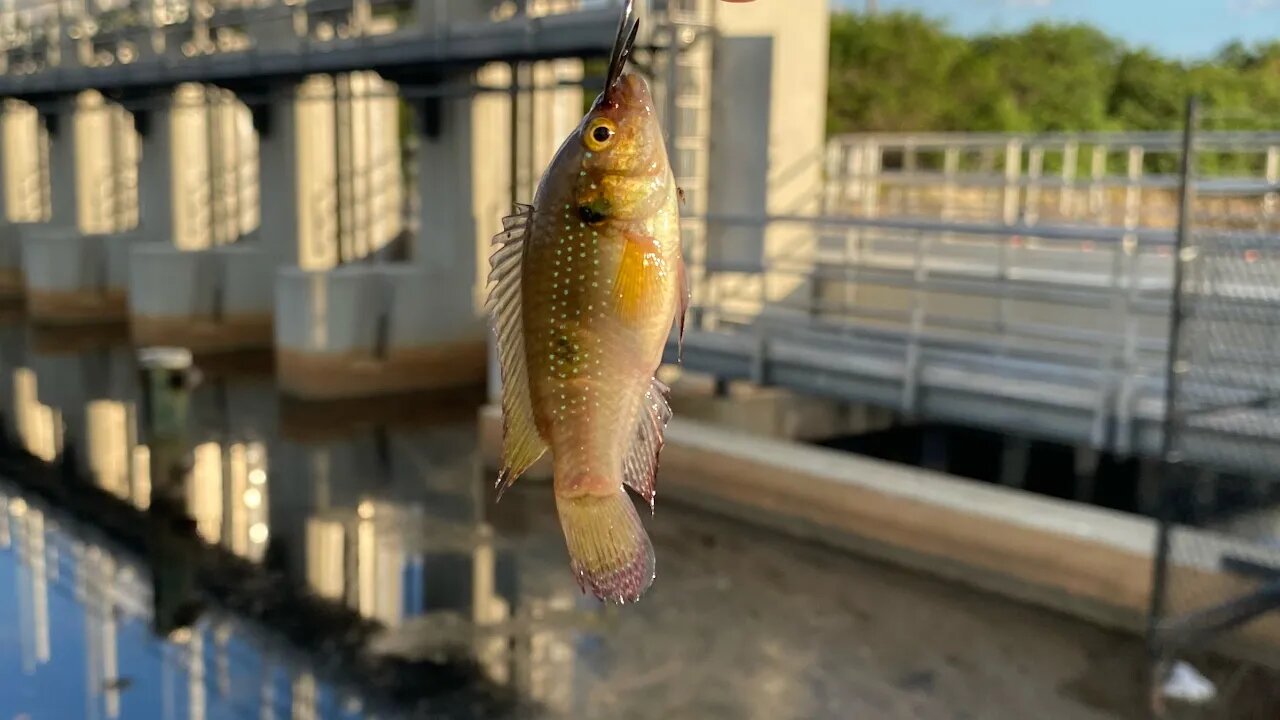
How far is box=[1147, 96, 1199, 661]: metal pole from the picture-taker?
5871 millimetres

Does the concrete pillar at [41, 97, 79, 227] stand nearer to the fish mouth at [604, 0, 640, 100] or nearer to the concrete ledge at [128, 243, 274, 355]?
the concrete ledge at [128, 243, 274, 355]

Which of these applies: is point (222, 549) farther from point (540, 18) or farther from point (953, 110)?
point (953, 110)

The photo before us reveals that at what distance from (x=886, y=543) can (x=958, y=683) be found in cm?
202

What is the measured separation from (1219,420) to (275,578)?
6.16m

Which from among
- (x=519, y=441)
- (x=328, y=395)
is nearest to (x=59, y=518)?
(x=328, y=395)

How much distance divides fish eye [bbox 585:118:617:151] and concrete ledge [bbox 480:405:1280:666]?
19.8 ft

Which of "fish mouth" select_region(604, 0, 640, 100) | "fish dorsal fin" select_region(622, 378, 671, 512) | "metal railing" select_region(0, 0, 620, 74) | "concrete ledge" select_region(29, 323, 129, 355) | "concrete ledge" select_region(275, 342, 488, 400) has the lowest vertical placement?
"concrete ledge" select_region(29, 323, 129, 355)

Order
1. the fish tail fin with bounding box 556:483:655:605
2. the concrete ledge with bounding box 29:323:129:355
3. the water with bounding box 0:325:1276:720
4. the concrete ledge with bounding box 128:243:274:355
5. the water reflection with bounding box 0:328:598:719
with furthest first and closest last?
the concrete ledge with bounding box 29:323:129:355, the concrete ledge with bounding box 128:243:274:355, the water reflection with bounding box 0:328:598:719, the water with bounding box 0:325:1276:720, the fish tail fin with bounding box 556:483:655:605

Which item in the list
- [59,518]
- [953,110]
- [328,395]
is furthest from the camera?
[953,110]

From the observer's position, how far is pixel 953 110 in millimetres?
38000

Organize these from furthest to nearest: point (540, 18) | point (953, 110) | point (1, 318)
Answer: point (953, 110) < point (1, 318) < point (540, 18)

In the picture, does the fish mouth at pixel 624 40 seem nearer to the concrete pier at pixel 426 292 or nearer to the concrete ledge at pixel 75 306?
the concrete pier at pixel 426 292

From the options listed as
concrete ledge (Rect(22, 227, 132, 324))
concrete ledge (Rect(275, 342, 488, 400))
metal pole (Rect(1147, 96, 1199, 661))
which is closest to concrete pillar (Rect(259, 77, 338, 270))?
concrete ledge (Rect(275, 342, 488, 400))

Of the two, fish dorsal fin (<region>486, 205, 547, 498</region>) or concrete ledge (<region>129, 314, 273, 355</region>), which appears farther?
concrete ledge (<region>129, 314, 273, 355</region>)
